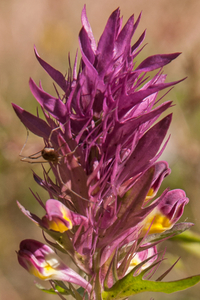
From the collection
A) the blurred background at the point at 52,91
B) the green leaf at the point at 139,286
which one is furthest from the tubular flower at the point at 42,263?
the blurred background at the point at 52,91

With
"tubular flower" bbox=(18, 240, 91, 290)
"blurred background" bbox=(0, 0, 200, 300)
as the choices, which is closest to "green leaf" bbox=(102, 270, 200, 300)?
"tubular flower" bbox=(18, 240, 91, 290)

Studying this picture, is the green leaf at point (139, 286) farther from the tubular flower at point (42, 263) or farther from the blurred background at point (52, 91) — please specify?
the blurred background at point (52, 91)

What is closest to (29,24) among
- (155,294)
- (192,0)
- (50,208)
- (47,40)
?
(47,40)

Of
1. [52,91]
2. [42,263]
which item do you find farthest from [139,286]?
[52,91]

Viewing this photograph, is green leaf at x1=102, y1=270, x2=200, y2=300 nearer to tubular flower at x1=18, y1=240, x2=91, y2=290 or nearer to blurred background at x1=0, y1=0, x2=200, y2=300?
tubular flower at x1=18, y1=240, x2=91, y2=290

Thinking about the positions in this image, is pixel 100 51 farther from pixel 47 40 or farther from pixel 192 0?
pixel 192 0

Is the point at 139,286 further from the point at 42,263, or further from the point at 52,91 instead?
the point at 52,91
